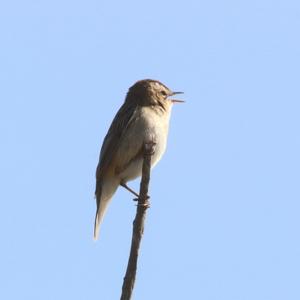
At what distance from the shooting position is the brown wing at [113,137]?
9445 millimetres

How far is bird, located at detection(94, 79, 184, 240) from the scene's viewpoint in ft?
30.2

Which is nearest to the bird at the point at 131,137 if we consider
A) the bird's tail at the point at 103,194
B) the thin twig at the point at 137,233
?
the bird's tail at the point at 103,194

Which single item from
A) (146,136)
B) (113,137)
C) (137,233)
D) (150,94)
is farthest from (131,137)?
(137,233)

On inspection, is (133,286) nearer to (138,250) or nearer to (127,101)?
(138,250)

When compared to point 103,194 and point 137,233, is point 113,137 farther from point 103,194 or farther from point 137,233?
point 137,233

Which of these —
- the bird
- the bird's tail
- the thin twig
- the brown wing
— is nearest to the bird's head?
the bird

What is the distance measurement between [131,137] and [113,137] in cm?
43

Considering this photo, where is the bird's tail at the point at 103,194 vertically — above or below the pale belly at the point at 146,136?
below

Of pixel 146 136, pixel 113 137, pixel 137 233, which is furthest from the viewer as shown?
pixel 113 137

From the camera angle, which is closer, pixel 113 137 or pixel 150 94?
pixel 113 137

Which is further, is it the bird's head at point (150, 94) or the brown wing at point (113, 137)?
the bird's head at point (150, 94)

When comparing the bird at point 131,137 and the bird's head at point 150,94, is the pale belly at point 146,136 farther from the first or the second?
the bird's head at point 150,94

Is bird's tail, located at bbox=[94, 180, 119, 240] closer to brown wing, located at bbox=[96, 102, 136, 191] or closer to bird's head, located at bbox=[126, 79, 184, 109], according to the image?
brown wing, located at bbox=[96, 102, 136, 191]

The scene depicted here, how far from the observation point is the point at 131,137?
920 cm
